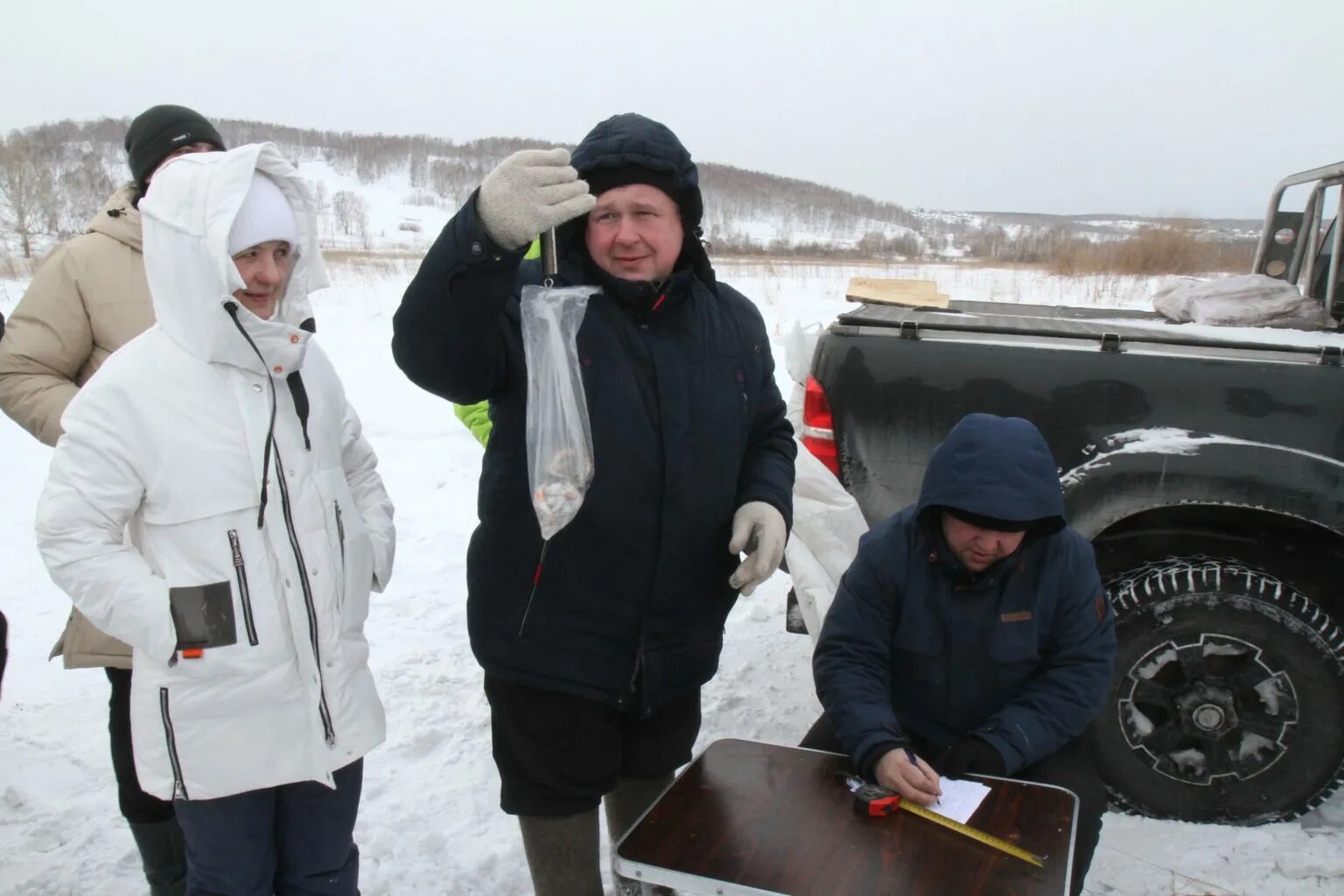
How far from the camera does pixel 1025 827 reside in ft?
5.28

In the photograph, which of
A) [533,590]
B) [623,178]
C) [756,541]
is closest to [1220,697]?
[756,541]

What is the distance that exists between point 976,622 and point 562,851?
108cm

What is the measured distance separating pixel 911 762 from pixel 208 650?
1363 millimetres

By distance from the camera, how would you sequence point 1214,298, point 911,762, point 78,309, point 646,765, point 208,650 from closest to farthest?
Result: 1. point 208,650
2. point 911,762
3. point 646,765
4. point 78,309
5. point 1214,298

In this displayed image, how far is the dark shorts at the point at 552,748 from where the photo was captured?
183 cm

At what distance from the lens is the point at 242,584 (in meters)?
1.65

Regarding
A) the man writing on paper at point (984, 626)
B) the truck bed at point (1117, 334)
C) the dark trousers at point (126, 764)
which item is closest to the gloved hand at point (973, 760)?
the man writing on paper at point (984, 626)

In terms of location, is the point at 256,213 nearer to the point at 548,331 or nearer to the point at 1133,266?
the point at 548,331

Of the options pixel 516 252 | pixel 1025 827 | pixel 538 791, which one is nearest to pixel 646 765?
pixel 538 791

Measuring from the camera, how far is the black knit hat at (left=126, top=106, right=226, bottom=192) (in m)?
2.19

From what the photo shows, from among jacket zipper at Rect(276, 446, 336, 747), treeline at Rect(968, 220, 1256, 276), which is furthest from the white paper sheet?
treeline at Rect(968, 220, 1256, 276)

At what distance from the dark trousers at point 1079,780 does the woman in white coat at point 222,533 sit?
1.17m

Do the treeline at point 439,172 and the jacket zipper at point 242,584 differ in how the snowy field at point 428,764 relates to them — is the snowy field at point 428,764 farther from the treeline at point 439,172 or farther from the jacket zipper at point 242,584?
the treeline at point 439,172

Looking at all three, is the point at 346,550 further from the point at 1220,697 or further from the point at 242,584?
the point at 1220,697
